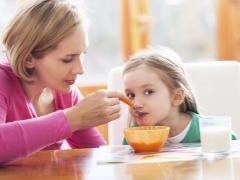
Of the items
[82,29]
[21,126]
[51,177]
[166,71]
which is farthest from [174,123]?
[51,177]

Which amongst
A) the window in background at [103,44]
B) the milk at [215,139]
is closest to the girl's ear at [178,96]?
the milk at [215,139]

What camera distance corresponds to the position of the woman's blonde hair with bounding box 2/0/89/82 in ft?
5.17

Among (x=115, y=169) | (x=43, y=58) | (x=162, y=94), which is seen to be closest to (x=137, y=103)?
(x=162, y=94)

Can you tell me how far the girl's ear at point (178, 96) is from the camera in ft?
5.62

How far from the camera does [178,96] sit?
1724 millimetres

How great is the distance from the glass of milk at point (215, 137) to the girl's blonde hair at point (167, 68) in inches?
16.2

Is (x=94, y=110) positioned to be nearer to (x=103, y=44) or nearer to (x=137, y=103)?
(x=137, y=103)

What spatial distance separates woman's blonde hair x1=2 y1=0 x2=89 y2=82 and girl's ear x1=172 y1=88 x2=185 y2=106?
1.43ft

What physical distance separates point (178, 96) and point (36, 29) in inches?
22.7

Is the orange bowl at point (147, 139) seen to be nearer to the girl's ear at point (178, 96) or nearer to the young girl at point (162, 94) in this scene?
the young girl at point (162, 94)

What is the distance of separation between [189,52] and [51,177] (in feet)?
10.0

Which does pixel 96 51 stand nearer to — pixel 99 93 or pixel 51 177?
pixel 99 93

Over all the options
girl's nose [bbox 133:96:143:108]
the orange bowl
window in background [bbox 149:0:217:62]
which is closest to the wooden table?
the orange bowl

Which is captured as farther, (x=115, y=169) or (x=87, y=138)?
(x=87, y=138)
